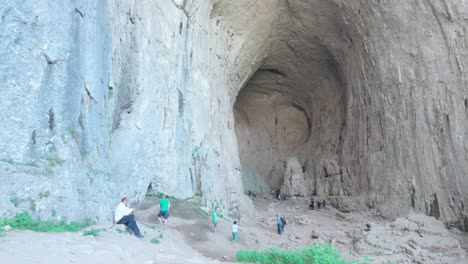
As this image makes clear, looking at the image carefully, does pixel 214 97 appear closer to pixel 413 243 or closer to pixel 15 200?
pixel 413 243

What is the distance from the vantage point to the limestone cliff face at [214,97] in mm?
8492

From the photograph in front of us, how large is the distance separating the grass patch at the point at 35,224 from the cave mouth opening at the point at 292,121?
63.4 feet

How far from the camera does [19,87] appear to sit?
820cm

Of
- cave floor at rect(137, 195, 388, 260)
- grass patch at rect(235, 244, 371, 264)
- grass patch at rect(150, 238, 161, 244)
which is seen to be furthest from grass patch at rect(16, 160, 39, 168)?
grass patch at rect(235, 244, 371, 264)

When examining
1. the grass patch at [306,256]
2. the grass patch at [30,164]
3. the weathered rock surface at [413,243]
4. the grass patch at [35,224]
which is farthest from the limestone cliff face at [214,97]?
the grass patch at [306,256]

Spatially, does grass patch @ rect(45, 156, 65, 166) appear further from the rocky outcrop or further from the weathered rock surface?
the rocky outcrop

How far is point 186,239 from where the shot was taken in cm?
1128

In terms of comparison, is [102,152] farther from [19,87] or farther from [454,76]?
[454,76]

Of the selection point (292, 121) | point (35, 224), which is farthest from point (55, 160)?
point (292, 121)

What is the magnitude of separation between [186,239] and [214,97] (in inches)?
432

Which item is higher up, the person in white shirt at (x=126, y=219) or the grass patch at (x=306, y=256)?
the person in white shirt at (x=126, y=219)

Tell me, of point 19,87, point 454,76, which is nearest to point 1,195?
point 19,87

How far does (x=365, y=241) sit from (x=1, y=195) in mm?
12057

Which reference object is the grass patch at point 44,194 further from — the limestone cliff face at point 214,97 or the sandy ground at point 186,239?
the sandy ground at point 186,239
